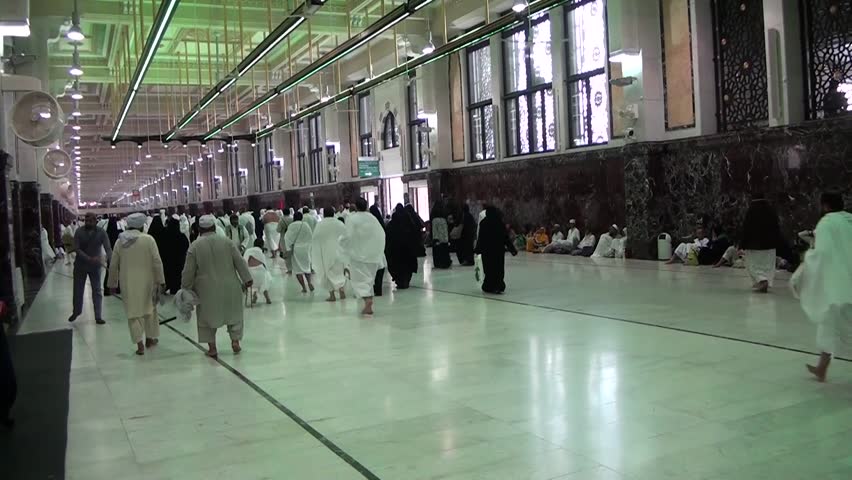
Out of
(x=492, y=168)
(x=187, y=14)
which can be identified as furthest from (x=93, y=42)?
(x=492, y=168)

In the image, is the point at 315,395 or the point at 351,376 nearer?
the point at 315,395

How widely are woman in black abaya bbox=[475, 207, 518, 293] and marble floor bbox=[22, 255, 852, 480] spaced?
1.35 metres

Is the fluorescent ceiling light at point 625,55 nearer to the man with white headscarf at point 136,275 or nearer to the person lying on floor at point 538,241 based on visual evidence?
the person lying on floor at point 538,241

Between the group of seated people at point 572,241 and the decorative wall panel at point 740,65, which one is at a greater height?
the decorative wall panel at point 740,65

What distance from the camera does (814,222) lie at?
10.7m

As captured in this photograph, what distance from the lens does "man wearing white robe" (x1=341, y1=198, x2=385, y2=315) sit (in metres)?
8.95

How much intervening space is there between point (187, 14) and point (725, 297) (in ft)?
46.1

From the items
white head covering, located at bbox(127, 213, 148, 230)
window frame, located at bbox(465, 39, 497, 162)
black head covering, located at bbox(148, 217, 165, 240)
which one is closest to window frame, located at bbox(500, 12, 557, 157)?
window frame, located at bbox(465, 39, 497, 162)

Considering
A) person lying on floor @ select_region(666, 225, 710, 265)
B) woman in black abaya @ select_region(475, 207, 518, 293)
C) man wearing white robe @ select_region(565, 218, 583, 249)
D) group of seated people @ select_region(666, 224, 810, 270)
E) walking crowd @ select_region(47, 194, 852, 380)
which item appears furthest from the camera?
man wearing white robe @ select_region(565, 218, 583, 249)

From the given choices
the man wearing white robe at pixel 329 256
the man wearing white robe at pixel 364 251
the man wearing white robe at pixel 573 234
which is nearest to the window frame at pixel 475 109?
the man wearing white robe at pixel 573 234

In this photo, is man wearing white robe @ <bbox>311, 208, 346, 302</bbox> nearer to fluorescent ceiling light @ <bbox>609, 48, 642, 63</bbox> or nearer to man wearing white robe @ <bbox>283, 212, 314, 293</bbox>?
man wearing white robe @ <bbox>283, 212, 314, 293</bbox>

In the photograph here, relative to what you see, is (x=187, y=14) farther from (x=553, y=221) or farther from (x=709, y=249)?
(x=709, y=249)

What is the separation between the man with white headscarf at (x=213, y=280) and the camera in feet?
21.8

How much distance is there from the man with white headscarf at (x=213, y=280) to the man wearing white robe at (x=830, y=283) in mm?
4566
